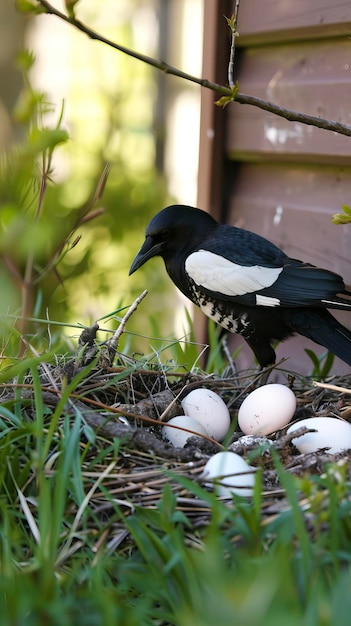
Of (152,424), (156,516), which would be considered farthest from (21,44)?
(156,516)

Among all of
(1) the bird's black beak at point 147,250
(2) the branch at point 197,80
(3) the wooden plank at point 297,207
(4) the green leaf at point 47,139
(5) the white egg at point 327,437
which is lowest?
(5) the white egg at point 327,437

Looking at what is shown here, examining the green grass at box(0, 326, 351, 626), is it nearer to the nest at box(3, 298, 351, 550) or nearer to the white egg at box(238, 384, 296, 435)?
the nest at box(3, 298, 351, 550)

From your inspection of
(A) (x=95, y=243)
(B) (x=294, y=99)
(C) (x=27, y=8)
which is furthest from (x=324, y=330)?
(A) (x=95, y=243)

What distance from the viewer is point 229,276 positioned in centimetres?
233

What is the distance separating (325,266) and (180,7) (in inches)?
138

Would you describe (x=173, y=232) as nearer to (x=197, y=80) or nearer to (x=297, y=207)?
(x=297, y=207)

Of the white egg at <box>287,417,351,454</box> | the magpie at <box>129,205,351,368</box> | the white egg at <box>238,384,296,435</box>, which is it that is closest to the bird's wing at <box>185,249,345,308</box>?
the magpie at <box>129,205,351,368</box>

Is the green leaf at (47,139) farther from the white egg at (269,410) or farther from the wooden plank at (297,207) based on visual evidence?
the wooden plank at (297,207)

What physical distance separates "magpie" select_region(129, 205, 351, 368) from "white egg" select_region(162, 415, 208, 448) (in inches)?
22.2

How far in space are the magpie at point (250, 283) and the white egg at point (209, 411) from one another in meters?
0.44

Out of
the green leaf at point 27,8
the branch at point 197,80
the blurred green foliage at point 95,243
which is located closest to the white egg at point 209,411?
the blurred green foliage at point 95,243

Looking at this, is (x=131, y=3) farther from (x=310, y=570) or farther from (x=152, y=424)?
(x=310, y=570)

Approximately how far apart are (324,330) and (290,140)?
0.79 metres

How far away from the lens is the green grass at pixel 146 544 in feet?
3.48
